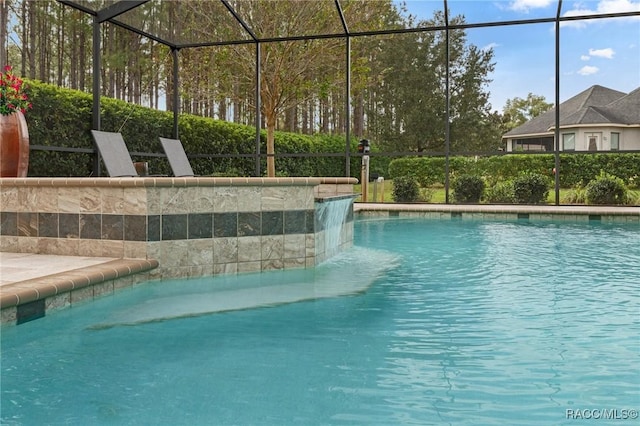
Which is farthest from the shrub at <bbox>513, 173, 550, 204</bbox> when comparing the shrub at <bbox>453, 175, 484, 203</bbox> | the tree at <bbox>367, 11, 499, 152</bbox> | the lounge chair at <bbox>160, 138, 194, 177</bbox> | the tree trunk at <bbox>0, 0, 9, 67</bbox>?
the tree at <bbox>367, 11, 499, 152</bbox>

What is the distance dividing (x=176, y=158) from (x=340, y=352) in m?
6.01

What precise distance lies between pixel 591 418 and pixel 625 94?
2754cm

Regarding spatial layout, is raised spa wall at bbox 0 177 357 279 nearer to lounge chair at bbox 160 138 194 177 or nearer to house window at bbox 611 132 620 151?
lounge chair at bbox 160 138 194 177

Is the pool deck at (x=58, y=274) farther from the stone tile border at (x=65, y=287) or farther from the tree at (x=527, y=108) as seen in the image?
the tree at (x=527, y=108)

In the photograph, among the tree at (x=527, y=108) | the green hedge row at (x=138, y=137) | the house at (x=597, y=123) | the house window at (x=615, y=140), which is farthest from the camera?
the tree at (x=527, y=108)

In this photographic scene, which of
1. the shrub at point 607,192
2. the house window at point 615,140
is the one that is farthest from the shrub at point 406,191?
the house window at point 615,140

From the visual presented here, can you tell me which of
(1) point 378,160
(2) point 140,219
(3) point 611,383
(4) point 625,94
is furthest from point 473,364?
(4) point 625,94

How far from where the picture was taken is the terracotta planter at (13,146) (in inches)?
224

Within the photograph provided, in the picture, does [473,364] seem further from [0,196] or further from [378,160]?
[378,160]

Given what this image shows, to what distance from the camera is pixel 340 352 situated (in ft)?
8.57

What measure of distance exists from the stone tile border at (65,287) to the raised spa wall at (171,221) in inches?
10.2

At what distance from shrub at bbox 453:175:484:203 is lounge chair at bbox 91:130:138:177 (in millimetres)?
8063

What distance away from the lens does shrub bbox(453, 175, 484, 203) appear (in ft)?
41.3

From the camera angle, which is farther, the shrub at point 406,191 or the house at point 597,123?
the house at point 597,123
